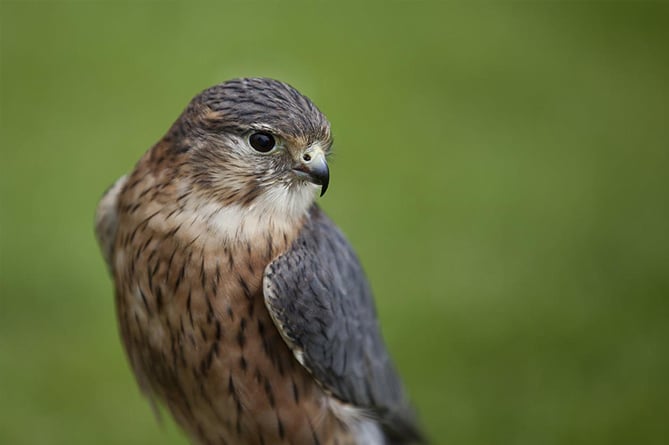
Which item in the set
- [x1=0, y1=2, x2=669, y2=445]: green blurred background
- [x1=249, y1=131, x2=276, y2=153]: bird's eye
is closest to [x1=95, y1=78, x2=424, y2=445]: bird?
[x1=249, y1=131, x2=276, y2=153]: bird's eye

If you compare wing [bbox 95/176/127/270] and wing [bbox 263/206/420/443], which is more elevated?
wing [bbox 95/176/127/270]

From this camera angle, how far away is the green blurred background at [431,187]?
547cm

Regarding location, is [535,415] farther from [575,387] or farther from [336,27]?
[336,27]

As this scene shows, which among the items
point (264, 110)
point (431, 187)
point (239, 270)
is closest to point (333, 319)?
point (239, 270)

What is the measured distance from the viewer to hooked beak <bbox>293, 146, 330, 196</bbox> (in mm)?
2939

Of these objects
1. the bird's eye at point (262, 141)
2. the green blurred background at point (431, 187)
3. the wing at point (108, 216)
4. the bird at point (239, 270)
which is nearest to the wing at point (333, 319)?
the bird at point (239, 270)

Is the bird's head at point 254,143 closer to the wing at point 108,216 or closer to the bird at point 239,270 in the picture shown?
the bird at point 239,270

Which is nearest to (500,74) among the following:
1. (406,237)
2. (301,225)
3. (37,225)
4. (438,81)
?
(438,81)

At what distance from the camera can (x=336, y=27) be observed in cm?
773

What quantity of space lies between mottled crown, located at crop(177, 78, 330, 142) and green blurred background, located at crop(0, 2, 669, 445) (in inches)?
89.7

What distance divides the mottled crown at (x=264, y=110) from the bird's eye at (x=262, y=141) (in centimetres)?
3

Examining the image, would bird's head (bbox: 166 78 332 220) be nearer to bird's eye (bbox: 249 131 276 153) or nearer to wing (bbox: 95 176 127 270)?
bird's eye (bbox: 249 131 276 153)

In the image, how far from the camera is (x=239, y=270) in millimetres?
3092

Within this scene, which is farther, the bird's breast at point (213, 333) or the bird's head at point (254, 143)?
the bird's breast at point (213, 333)
